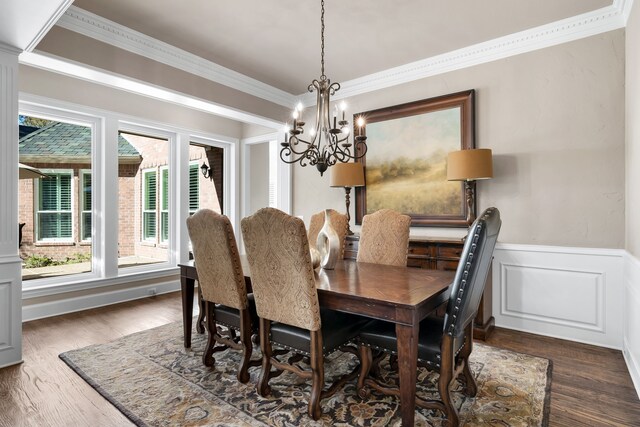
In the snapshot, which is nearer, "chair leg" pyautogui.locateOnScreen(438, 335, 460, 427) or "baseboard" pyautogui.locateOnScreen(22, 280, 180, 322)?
"chair leg" pyautogui.locateOnScreen(438, 335, 460, 427)

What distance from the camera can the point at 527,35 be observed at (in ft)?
10.7

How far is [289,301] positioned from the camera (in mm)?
1958

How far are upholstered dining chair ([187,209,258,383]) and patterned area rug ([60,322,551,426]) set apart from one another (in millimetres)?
209

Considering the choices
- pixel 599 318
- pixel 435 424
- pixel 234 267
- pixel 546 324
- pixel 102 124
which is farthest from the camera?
pixel 102 124

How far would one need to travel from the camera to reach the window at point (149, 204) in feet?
15.9

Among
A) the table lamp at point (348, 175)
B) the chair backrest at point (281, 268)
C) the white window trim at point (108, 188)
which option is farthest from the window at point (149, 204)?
the chair backrest at point (281, 268)

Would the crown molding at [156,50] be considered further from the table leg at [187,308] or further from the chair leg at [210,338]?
the chair leg at [210,338]

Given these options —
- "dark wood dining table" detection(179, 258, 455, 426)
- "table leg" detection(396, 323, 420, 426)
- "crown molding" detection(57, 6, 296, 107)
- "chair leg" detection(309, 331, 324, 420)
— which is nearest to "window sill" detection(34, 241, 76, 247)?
"crown molding" detection(57, 6, 296, 107)

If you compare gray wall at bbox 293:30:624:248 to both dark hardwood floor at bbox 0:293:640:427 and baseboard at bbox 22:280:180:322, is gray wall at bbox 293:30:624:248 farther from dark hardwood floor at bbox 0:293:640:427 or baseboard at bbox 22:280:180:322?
baseboard at bbox 22:280:180:322

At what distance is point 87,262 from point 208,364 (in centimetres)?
268

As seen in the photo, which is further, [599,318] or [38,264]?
[38,264]

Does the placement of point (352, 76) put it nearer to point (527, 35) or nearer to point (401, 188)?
point (401, 188)

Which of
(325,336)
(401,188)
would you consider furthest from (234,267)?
(401,188)

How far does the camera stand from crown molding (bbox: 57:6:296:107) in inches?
115
